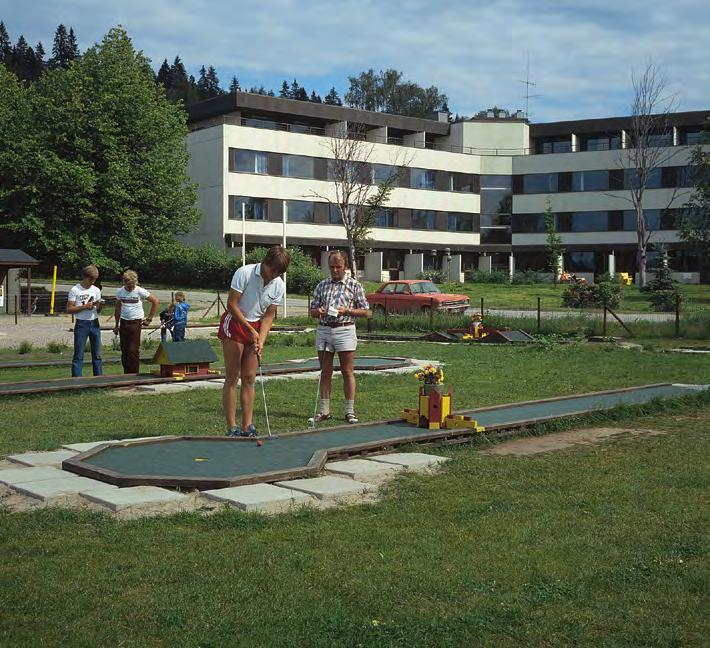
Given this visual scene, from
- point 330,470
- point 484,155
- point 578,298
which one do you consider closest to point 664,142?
point 484,155

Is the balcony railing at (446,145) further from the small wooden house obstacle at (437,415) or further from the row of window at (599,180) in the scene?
the small wooden house obstacle at (437,415)

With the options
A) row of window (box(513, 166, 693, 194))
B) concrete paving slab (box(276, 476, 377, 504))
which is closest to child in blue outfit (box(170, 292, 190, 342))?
concrete paving slab (box(276, 476, 377, 504))

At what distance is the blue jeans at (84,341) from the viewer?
14211 mm

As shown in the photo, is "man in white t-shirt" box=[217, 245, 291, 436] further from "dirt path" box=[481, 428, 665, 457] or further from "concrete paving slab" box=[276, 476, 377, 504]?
"dirt path" box=[481, 428, 665, 457]

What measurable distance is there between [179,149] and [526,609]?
45.0m

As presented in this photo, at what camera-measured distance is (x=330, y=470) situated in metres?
7.97

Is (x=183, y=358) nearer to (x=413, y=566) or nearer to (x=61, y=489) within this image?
(x=61, y=489)

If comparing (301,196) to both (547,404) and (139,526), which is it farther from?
(139,526)

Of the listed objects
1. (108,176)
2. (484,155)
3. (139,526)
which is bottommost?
(139,526)

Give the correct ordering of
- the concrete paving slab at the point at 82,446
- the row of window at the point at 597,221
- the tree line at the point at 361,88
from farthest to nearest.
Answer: the tree line at the point at 361,88, the row of window at the point at 597,221, the concrete paving slab at the point at 82,446

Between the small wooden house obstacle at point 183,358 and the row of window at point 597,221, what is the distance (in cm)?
5496

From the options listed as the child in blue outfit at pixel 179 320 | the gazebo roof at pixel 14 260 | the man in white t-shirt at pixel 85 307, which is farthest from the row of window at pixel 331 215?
the man in white t-shirt at pixel 85 307

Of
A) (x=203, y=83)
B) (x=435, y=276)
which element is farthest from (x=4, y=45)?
(x=435, y=276)

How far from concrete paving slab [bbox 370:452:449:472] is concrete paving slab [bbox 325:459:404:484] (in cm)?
10
